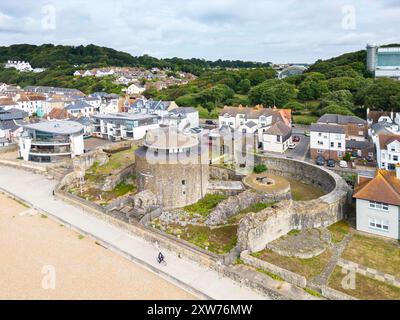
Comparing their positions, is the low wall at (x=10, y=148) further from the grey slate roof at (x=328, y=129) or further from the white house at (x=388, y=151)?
the white house at (x=388, y=151)

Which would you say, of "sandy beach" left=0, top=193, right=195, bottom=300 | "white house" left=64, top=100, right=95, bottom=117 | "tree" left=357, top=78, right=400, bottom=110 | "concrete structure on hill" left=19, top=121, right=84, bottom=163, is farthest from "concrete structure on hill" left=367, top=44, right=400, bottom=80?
"sandy beach" left=0, top=193, right=195, bottom=300

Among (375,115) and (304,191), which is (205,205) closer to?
(304,191)

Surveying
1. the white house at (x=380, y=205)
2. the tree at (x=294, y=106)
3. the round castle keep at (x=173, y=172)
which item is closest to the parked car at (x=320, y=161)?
the white house at (x=380, y=205)

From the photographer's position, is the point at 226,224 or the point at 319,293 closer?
the point at 319,293

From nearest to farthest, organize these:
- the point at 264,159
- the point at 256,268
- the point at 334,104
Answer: the point at 256,268
the point at 264,159
the point at 334,104

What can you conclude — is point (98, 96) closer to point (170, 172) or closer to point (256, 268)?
point (170, 172)

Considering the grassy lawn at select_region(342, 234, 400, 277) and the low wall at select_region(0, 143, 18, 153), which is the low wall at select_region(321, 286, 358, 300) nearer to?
the grassy lawn at select_region(342, 234, 400, 277)
